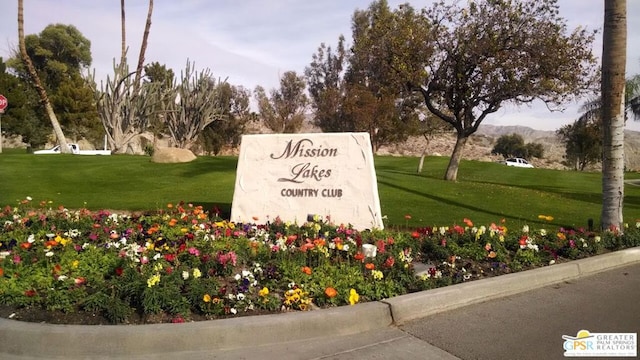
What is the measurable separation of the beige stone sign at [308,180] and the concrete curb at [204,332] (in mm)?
2888

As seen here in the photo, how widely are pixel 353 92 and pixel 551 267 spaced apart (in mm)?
25627

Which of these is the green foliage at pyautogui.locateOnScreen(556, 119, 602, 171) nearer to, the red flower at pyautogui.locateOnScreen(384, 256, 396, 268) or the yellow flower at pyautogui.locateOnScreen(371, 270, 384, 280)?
the red flower at pyautogui.locateOnScreen(384, 256, 396, 268)

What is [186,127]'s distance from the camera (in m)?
32.7

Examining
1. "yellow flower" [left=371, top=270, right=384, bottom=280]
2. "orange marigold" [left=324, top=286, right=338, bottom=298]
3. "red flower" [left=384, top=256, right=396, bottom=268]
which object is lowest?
"orange marigold" [left=324, top=286, right=338, bottom=298]

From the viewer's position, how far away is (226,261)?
16.8 ft

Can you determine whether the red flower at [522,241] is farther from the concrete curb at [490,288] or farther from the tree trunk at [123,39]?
the tree trunk at [123,39]

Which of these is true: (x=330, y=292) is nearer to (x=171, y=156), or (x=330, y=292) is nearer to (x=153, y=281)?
(x=153, y=281)

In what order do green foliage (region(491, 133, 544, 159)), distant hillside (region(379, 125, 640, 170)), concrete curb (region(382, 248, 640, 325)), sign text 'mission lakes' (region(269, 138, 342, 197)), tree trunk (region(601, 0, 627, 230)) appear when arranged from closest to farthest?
1. concrete curb (region(382, 248, 640, 325))
2. sign text 'mission lakes' (region(269, 138, 342, 197))
3. tree trunk (region(601, 0, 627, 230))
4. distant hillside (region(379, 125, 640, 170))
5. green foliage (region(491, 133, 544, 159))

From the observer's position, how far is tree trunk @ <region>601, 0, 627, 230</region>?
26.4 ft

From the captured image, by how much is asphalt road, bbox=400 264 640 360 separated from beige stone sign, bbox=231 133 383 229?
270cm

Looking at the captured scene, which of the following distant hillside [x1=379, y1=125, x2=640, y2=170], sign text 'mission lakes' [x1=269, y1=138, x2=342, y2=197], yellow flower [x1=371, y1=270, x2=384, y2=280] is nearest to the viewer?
yellow flower [x1=371, y1=270, x2=384, y2=280]

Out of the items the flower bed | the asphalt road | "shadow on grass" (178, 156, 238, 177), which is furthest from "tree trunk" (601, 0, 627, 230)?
"shadow on grass" (178, 156, 238, 177)

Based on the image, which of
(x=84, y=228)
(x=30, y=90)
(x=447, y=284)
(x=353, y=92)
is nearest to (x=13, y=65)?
(x=30, y=90)

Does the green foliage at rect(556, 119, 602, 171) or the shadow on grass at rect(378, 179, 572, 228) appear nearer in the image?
the shadow on grass at rect(378, 179, 572, 228)
